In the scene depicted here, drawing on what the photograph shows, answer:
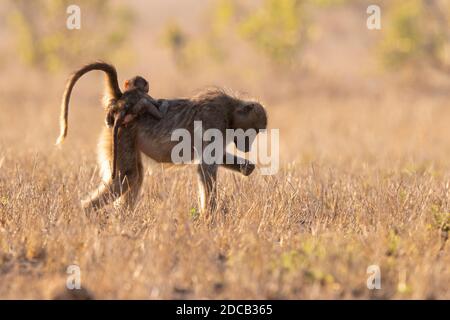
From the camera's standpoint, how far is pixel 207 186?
5973 mm

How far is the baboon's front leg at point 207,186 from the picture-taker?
5.88m

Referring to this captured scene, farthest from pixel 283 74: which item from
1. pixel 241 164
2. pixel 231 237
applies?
pixel 231 237

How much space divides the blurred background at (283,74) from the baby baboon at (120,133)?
6.83m

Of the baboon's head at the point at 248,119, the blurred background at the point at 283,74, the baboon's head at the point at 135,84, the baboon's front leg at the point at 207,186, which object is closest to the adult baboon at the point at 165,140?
the baboon's front leg at the point at 207,186

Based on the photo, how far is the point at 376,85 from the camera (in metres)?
22.8

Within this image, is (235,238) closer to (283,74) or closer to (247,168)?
(247,168)

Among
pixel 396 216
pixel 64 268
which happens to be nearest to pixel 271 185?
pixel 396 216

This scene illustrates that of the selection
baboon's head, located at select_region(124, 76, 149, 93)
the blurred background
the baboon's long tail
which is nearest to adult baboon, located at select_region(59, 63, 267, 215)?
the baboon's long tail

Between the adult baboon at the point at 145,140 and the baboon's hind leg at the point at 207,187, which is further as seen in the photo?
the adult baboon at the point at 145,140

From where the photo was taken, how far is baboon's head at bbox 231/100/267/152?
21.1ft

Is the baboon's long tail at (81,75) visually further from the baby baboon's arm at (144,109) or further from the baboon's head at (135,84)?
the baby baboon's arm at (144,109)

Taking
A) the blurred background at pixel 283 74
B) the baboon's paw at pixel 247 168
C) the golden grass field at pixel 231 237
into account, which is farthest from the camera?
the blurred background at pixel 283 74
